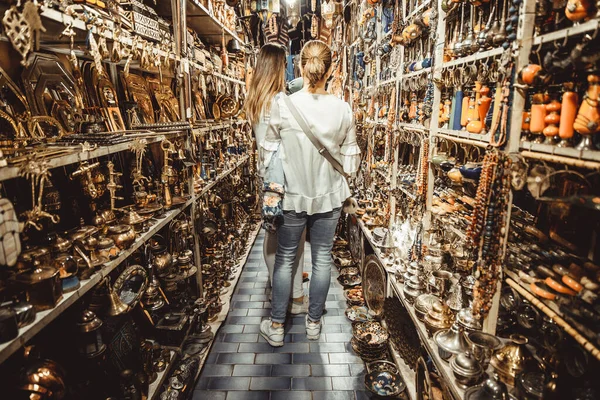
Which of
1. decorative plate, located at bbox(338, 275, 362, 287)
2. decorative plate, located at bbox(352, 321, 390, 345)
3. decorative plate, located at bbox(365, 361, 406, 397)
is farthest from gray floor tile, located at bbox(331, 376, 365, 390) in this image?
A: decorative plate, located at bbox(338, 275, 362, 287)

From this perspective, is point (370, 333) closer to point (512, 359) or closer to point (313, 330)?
point (313, 330)

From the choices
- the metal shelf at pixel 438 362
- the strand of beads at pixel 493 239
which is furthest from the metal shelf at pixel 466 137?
the metal shelf at pixel 438 362

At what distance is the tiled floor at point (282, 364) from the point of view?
2.30 meters

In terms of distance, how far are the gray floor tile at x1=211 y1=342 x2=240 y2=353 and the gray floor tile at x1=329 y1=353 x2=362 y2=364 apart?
682mm

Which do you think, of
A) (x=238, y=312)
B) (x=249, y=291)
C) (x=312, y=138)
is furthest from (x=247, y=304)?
(x=312, y=138)

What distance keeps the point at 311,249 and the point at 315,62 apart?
122cm

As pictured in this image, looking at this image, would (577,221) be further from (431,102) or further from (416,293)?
(431,102)

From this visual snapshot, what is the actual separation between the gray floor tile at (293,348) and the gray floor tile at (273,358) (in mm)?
44

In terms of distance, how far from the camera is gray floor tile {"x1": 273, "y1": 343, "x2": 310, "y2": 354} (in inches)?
105

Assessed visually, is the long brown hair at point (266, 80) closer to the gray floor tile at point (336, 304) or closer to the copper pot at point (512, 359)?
the gray floor tile at point (336, 304)

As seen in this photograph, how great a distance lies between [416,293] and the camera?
2.13m

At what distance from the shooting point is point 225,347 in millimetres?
2738

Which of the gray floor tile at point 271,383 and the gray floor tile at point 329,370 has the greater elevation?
the gray floor tile at point 329,370

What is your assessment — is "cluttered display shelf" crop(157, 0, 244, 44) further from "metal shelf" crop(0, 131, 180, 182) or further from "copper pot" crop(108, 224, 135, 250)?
"copper pot" crop(108, 224, 135, 250)
